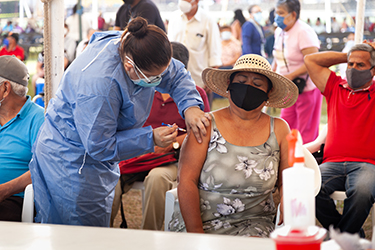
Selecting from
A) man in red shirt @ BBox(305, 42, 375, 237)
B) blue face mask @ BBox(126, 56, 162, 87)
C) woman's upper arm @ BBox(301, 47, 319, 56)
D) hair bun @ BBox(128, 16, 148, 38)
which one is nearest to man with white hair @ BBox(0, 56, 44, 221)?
blue face mask @ BBox(126, 56, 162, 87)

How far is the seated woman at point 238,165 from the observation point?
2.01 meters

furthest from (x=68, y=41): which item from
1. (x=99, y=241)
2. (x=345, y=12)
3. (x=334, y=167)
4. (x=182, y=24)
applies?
(x=345, y=12)

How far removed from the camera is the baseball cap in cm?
241

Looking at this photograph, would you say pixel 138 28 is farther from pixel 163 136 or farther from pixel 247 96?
pixel 247 96

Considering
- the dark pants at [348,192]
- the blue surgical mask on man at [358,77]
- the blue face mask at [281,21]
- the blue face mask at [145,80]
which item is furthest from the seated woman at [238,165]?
the blue face mask at [281,21]

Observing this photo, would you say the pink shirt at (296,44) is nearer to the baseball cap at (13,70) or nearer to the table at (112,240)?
the baseball cap at (13,70)

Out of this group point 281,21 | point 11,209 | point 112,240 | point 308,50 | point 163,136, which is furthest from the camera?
point 281,21

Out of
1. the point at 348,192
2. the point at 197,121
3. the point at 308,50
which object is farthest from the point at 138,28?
the point at 308,50

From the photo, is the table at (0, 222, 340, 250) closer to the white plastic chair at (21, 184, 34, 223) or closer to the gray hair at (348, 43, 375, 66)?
the white plastic chair at (21, 184, 34, 223)

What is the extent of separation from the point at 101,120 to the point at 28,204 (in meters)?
0.78

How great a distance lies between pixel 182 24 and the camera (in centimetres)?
496

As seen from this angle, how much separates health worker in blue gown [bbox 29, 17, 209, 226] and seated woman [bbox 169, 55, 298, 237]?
0.44 feet

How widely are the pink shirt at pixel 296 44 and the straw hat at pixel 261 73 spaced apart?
206 cm

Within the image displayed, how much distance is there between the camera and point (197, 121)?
2.02 metres
